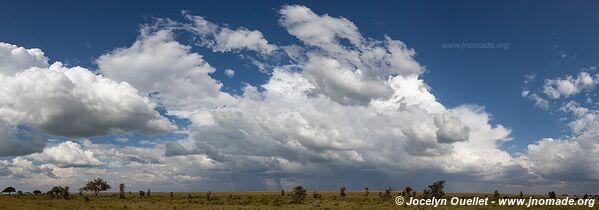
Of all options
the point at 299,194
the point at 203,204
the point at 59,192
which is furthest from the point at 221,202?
the point at 59,192

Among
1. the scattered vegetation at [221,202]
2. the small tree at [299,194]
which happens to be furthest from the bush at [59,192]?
the small tree at [299,194]

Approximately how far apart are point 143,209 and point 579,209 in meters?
59.6

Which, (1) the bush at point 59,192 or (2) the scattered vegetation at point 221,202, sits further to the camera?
(1) the bush at point 59,192

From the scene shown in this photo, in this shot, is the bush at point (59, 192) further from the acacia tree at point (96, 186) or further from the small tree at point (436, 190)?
the small tree at point (436, 190)

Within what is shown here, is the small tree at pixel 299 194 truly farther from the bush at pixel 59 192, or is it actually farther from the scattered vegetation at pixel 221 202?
the bush at pixel 59 192

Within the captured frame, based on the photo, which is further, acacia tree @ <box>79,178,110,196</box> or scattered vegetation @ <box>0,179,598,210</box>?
acacia tree @ <box>79,178,110,196</box>

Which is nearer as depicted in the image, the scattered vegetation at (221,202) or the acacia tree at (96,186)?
the scattered vegetation at (221,202)

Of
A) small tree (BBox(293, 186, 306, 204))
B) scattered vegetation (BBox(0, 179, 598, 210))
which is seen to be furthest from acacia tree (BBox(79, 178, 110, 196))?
small tree (BBox(293, 186, 306, 204))

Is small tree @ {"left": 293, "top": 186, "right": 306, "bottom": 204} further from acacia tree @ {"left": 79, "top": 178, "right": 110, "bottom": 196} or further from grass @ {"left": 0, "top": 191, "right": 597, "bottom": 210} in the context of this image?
acacia tree @ {"left": 79, "top": 178, "right": 110, "bottom": 196}

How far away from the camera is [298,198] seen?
95.3m

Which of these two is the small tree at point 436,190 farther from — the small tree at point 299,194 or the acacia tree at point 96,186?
the acacia tree at point 96,186

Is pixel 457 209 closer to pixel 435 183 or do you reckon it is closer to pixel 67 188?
pixel 435 183

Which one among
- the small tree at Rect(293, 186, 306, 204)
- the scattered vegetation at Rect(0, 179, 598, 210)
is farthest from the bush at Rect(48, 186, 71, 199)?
the small tree at Rect(293, 186, 306, 204)

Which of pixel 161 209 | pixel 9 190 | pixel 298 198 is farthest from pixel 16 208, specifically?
pixel 9 190
